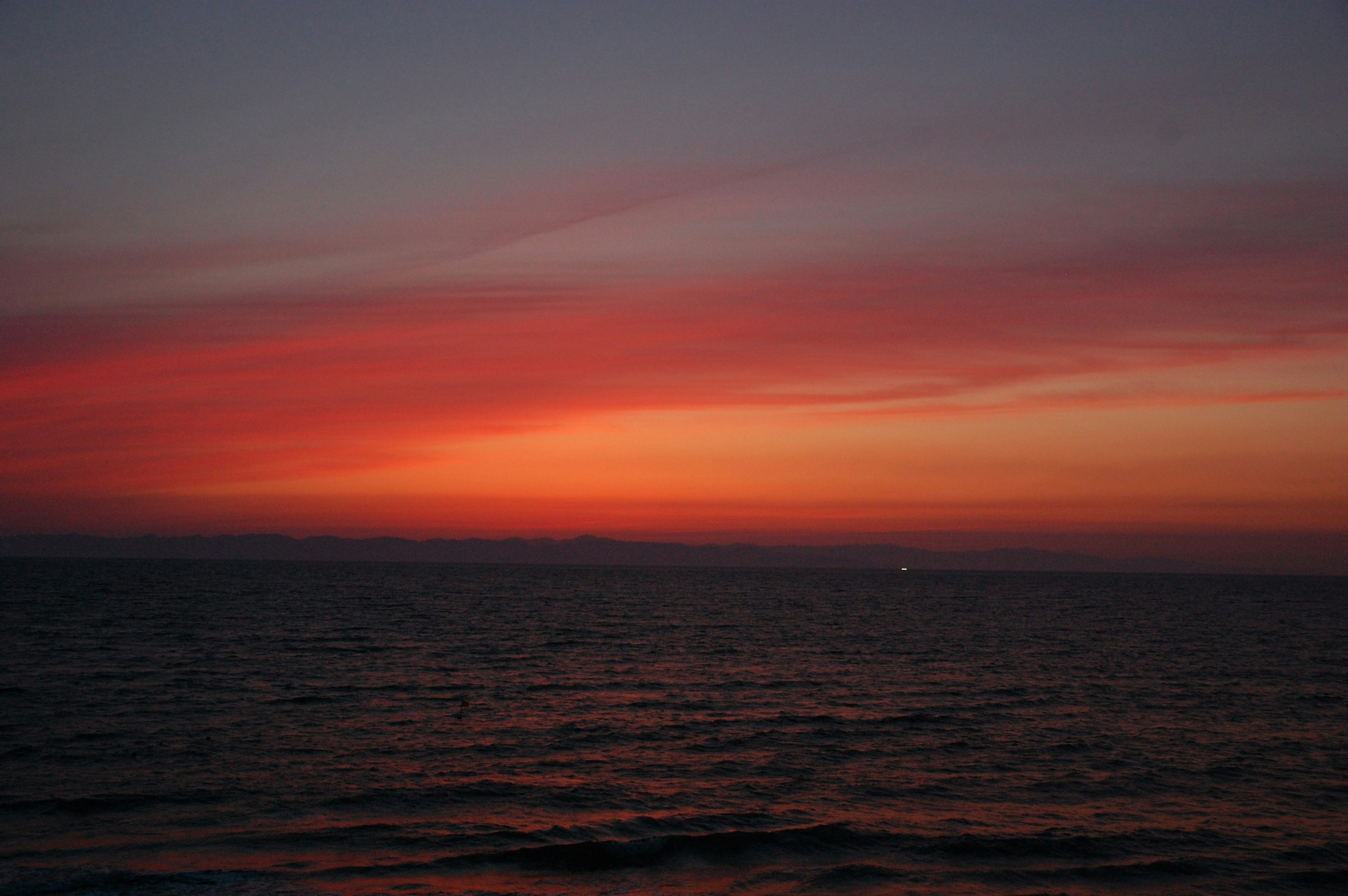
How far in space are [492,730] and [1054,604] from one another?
322 ft

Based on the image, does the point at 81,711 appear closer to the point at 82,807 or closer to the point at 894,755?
the point at 82,807

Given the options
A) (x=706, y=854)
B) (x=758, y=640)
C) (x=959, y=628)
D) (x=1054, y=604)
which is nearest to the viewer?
(x=706, y=854)

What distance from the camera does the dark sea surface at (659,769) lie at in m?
15.8

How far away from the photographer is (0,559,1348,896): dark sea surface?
15.8m

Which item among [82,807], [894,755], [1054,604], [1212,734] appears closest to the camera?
[82,807]

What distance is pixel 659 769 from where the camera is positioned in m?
22.1

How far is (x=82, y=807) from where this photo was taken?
58.5ft

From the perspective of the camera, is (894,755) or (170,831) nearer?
(170,831)

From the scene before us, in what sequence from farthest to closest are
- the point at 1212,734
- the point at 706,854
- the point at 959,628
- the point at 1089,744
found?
the point at 959,628
the point at 1212,734
the point at 1089,744
the point at 706,854

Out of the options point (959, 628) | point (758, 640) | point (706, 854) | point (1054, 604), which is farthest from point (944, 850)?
point (1054, 604)

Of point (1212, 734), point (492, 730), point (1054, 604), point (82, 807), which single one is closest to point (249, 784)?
point (82, 807)

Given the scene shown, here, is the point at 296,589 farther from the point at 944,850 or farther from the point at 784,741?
the point at 944,850

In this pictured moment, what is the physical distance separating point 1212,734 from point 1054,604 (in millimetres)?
88079

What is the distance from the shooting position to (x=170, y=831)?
1672 cm
